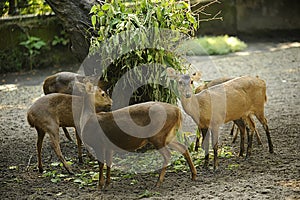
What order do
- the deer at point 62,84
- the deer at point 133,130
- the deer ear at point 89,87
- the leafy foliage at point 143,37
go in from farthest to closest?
the deer at point 62,84 < the leafy foliage at point 143,37 < the deer ear at point 89,87 < the deer at point 133,130

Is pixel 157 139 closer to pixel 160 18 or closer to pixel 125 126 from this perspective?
pixel 125 126

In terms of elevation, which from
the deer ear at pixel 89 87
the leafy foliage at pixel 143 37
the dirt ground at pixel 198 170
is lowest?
the dirt ground at pixel 198 170

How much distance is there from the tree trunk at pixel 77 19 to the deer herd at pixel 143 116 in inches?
17.8

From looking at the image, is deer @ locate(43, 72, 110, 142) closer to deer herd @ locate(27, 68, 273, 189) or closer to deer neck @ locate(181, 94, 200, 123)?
deer herd @ locate(27, 68, 273, 189)

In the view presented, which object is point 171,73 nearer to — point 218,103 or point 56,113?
point 218,103

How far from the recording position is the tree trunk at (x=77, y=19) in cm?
692

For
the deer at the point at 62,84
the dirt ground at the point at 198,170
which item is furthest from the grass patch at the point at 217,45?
the deer at the point at 62,84

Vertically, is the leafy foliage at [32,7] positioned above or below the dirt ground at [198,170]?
above

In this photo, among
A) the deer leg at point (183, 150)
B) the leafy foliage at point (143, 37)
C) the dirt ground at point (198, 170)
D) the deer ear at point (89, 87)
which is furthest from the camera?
the leafy foliage at point (143, 37)

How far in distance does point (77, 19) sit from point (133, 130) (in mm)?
2172

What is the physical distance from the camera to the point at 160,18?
6.01 meters

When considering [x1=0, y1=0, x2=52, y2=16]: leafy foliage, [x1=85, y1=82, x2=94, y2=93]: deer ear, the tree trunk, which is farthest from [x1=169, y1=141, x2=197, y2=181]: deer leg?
[x1=0, y1=0, x2=52, y2=16]: leafy foliage

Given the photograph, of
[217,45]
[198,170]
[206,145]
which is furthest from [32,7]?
[198,170]

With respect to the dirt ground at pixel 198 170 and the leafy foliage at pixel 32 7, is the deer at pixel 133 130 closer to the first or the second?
the dirt ground at pixel 198 170
